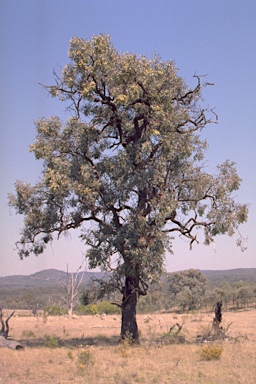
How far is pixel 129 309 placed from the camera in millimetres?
18641

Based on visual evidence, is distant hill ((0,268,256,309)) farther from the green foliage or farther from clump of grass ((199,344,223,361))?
the green foliage

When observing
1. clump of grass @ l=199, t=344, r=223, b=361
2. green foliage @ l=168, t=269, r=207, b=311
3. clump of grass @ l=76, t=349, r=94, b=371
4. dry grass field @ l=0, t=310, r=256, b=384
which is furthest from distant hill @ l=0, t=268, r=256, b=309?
green foliage @ l=168, t=269, r=207, b=311

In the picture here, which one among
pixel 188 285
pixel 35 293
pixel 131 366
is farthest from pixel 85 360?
pixel 35 293

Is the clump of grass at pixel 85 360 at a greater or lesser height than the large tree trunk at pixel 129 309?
lesser

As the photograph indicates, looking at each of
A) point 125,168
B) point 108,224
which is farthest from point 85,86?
point 108,224

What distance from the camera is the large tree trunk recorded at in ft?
60.1

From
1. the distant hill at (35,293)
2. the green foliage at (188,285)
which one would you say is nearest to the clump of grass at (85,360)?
the distant hill at (35,293)

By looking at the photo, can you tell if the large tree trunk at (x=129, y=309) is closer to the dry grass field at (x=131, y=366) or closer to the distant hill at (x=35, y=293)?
the distant hill at (x=35, y=293)

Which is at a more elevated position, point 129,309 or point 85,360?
point 129,309

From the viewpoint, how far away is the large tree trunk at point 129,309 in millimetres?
18328

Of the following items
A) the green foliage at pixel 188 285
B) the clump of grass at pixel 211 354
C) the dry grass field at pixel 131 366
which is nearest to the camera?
the dry grass field at pixel 131 366

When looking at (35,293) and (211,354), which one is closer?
(211,354)

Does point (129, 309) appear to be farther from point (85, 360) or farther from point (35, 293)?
point (35, 293)

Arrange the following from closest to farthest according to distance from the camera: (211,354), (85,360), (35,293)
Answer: (85,360) < (211,354) < (35,293)
